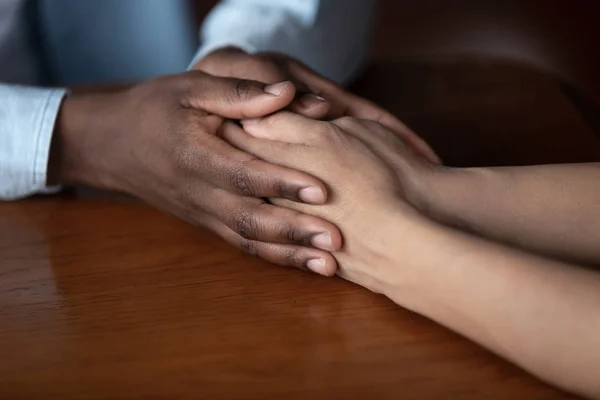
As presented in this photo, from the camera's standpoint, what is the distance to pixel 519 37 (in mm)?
1504

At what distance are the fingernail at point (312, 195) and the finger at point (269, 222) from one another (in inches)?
0.5

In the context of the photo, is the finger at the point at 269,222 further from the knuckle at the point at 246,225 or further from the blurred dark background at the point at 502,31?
the blurred dark background at the point at 502,31

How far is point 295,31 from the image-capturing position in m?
0.92

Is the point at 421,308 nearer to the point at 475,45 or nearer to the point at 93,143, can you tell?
the point at 93,143

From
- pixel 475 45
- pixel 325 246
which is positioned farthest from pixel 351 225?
pixel 475 45

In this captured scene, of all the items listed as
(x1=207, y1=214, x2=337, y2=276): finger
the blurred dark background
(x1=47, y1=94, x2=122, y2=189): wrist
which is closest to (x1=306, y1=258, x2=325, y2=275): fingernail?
(x1=207, y1=214, x2=337, y2=276): finger

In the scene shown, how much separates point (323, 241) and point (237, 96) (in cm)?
14

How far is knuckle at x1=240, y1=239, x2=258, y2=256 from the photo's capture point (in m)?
0.58

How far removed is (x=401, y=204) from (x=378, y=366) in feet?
0.41

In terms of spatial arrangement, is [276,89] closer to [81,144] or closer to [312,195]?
[312,195]

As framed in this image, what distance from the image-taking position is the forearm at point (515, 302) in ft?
1.38

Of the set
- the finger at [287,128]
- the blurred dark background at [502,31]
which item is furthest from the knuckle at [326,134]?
the blurred dark background at [502,31]

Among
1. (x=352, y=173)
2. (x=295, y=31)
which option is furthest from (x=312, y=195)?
(x=295, y=31)

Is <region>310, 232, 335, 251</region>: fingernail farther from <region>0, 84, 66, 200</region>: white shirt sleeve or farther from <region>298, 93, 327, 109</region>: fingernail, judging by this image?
<region>0, 84, 66, 200</region>: white shirt sleeve
